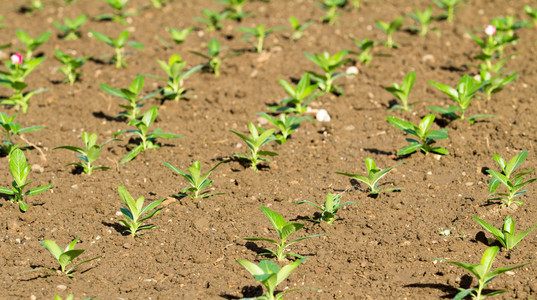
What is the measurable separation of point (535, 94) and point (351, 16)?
2608 mm

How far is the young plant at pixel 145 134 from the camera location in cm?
461

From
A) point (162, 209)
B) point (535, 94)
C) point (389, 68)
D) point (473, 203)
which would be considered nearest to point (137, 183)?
point (162, 209)

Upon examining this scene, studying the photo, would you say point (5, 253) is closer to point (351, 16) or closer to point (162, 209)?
point (162, 209)

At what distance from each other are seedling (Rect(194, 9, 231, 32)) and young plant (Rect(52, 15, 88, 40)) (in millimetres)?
1341

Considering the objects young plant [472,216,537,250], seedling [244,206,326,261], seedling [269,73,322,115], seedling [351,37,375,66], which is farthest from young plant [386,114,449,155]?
seedling [351,37,375,66]

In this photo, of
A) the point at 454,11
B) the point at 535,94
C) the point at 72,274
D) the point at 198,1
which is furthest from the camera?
the point at 198,1

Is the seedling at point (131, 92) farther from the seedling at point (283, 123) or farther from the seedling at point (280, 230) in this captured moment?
the seedling at point (280, 230)

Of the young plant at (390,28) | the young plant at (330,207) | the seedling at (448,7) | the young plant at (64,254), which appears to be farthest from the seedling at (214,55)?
the young plant at (64,254)

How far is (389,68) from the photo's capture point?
605cm

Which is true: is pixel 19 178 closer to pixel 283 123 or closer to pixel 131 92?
pixel 131 92

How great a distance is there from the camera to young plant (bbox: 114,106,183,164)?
4.61 metres

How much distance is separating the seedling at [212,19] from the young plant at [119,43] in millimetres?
988

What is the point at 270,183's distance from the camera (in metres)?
4.36

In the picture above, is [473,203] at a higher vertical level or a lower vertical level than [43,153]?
higher
